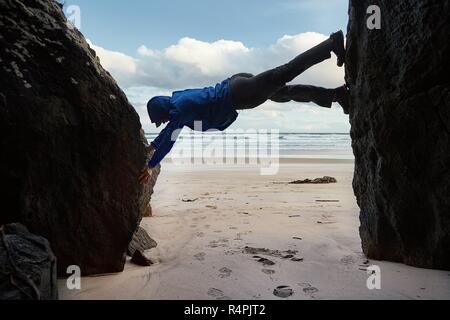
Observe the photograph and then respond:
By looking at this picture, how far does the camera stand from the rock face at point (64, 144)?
10.8 ft

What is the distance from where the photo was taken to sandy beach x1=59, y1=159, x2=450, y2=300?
125 inches

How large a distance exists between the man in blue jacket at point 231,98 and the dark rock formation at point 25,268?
2075mm

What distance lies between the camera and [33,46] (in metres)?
3.44

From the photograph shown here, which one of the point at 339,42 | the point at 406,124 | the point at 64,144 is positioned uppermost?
the point at 339,42

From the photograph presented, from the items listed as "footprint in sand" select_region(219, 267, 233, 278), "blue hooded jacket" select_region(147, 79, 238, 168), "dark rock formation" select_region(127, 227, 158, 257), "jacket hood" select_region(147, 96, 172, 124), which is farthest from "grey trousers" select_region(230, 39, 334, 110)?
"footprint in sand" select_region(219, 267, 233, 278)

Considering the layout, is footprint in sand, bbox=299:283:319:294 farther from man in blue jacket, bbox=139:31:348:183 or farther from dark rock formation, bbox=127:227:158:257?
man in blue jacket, bbox=139:31:348:183

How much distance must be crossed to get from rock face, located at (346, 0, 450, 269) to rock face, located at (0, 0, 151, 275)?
2387 millimetres

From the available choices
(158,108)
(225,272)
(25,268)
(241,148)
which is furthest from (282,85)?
(241,148)

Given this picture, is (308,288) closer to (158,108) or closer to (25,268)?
(25,268)

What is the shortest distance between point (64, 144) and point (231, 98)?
7.49ft

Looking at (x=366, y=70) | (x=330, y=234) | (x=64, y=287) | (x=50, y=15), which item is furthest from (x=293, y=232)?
(x=50, y=15)

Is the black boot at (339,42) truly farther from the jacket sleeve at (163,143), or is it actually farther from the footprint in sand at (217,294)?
the footprint in sand at (217,294)

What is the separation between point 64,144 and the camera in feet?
11.4
